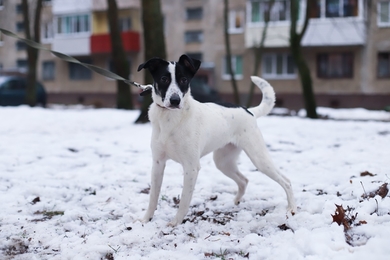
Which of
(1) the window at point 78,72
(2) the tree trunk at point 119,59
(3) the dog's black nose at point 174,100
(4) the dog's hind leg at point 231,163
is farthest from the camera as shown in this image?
(1) the window at point 78,72

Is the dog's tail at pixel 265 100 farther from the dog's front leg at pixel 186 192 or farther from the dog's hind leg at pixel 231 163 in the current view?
the dog's front leg at pixel 186 192

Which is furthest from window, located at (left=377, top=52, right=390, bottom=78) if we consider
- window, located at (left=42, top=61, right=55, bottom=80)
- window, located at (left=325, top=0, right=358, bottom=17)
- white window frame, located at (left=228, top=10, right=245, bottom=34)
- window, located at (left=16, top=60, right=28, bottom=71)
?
window, located at (left=16, top=60, right=28, bottom=71)

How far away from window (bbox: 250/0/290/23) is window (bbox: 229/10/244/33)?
1392mm

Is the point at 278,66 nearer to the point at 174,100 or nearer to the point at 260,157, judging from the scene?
the point at 260,157

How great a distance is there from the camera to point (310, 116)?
13.4 meters

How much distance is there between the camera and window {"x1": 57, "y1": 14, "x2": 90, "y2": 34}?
32.2m

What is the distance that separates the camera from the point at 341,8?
1010 inches

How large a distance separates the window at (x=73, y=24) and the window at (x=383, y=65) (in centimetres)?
1932

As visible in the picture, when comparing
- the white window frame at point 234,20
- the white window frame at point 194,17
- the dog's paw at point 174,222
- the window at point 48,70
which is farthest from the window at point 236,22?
the dog's paw at point 174,222

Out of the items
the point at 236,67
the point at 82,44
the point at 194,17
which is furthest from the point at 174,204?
the point at 82,44

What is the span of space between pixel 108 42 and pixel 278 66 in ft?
37.2

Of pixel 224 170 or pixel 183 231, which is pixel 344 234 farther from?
pixel 224 170

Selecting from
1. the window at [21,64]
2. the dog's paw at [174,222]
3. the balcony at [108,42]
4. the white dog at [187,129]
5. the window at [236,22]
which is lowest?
the dog's paw at [174,222]

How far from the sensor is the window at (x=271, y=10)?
2644 cm
